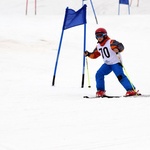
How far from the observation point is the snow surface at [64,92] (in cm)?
430

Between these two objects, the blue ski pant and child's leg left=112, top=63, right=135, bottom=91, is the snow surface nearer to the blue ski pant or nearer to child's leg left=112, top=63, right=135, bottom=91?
the blue ski pant

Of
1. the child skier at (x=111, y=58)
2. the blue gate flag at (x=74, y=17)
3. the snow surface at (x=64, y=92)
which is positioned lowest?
the snow surface at (x=64, y=92)

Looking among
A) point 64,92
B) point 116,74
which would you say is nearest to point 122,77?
point 116,74

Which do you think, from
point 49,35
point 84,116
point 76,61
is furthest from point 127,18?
point 84,116

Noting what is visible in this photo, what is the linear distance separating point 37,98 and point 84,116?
225cm

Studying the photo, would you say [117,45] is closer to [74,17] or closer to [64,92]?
[64,92]

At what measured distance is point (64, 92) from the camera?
8.79 meters

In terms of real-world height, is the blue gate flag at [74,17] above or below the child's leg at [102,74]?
above

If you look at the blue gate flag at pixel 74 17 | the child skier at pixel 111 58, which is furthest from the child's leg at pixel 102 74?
the blue gate flag at pixel 74 17

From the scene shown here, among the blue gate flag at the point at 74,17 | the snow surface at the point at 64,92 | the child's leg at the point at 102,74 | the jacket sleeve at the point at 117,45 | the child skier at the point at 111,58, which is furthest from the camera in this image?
the blue gate flag at the point at 74,17

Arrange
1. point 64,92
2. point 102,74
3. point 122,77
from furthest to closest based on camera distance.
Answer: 1. point 64,92
2. point 102,74
3. point 122,77

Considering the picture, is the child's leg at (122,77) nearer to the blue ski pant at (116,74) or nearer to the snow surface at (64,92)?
the blue ski pant at (116,74)

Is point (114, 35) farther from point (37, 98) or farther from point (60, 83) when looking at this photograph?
point (37, 98)

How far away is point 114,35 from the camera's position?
60.3 feet
